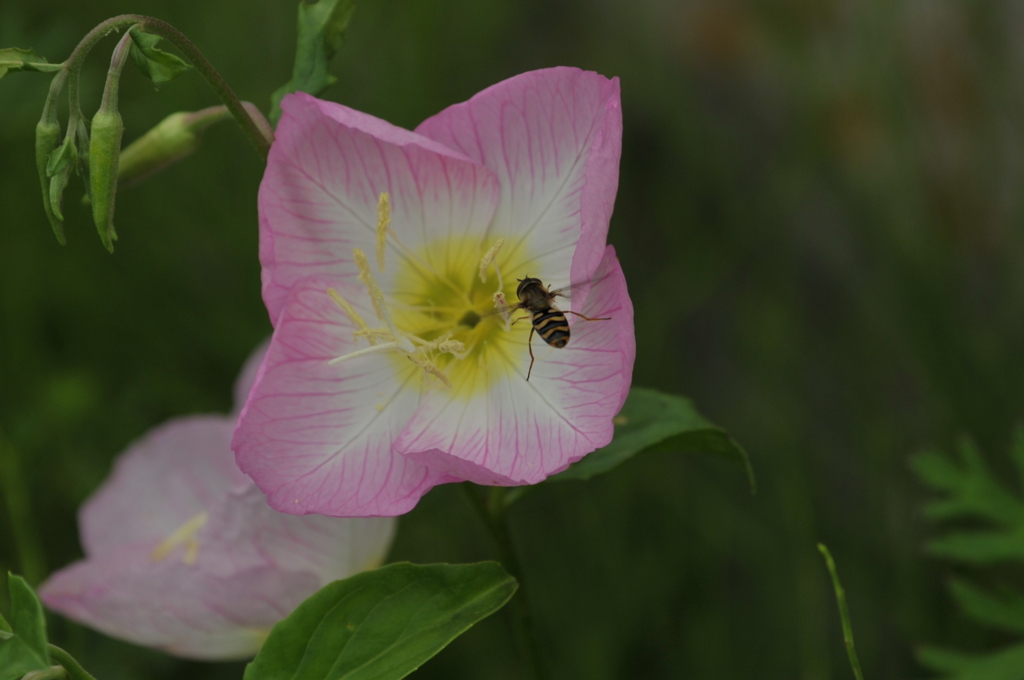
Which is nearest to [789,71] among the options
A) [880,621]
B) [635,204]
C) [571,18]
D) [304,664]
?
[635,204]

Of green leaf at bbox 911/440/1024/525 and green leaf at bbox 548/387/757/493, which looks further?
green leaf at bbox 911/440/1024/525

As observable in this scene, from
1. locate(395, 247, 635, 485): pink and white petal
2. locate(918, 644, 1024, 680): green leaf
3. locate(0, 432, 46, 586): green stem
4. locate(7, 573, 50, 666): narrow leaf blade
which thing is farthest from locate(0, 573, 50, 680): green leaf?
locate(918, 644, 1024, 680): green leaf

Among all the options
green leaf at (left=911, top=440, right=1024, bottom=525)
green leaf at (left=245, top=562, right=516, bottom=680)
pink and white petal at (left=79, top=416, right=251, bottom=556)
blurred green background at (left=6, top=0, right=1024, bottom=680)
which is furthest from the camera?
blurred green background at (left=6, top=0, right=1024, bottom=680)

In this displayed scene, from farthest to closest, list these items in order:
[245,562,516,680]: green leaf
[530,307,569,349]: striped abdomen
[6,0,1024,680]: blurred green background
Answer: [6,0,1024,680]: blurred green background
[530,307,569,349]: striped abdomen
[245,562,516,680]: green leaf

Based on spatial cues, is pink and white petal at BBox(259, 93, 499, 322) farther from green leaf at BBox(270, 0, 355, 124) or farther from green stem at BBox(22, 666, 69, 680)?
green stem at BBox(22, 666, 69, 680)

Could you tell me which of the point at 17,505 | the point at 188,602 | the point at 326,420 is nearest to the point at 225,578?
the point at 188,602

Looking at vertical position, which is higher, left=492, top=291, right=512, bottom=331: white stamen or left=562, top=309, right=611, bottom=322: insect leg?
left=562, top=309, right=611, bottom=322: insect leg

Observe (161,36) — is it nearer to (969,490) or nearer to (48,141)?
(48,141)
